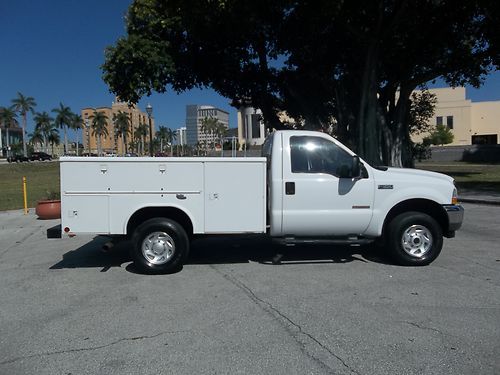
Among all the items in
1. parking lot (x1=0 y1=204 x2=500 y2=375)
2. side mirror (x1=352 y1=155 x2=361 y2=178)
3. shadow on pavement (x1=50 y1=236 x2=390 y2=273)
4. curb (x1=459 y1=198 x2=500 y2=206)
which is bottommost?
parking lot (x1=0 y1=204 x2=500 y2=375)

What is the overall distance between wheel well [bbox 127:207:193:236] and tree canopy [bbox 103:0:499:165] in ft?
33.4

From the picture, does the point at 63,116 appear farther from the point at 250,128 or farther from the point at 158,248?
the point at 158,248

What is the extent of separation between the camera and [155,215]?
7129 mm

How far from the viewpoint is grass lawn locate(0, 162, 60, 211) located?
1895cm

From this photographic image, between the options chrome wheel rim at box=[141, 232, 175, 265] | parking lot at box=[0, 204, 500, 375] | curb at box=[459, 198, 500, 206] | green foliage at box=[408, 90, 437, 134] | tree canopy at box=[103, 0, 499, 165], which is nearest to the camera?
parking lot at box=[0, 204, 500, 375]

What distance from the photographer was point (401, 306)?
5.35 metres

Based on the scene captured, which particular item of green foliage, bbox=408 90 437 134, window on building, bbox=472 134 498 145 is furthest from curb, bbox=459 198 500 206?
window on building, bbox=472 134 498 145

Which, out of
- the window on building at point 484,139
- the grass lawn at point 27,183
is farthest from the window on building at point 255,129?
the grass lawn at point 27,183

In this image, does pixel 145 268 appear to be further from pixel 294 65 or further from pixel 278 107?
pixel 278 107

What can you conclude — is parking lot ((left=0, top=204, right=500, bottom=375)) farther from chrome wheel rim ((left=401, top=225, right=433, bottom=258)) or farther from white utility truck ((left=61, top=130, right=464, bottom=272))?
white utility truck ((left=61, top=130, right=464, bottom=272))

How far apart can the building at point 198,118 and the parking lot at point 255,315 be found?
124920mm

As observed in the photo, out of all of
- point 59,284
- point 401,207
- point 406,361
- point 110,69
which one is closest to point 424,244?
point 401,207

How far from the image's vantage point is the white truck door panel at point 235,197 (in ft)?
22.9

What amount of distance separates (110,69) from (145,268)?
47.7 feet
